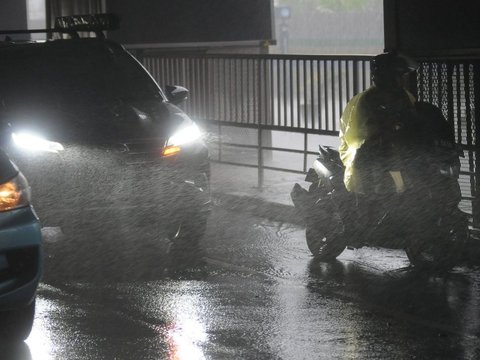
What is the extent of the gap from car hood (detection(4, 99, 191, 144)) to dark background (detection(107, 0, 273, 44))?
6.97 metres

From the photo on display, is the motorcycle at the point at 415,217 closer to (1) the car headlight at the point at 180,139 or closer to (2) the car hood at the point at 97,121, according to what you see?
(1) the car headlight at the point at 180,139

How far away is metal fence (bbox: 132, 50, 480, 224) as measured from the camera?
10836 millimetres

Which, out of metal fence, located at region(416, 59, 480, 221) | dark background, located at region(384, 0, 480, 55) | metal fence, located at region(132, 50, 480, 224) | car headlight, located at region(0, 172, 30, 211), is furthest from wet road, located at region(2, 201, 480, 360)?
dark background, located at region(384, 0, 480, 55)

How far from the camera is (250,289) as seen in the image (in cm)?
863

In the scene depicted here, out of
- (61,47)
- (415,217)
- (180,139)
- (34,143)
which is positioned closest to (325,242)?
(415,217)

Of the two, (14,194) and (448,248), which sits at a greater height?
(14,194)

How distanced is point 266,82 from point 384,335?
728 cm

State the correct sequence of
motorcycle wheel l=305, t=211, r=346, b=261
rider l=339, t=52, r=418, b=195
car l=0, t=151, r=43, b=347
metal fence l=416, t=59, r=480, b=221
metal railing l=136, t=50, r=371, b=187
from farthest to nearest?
metal railing l=136, t=50, r=371, b=187 → metal fence l=416, t=59, r=480, b=221 → motorcycle wheel l=305, t=211, r=346, b=261 → rider l=339, t=52, r=418, b=195 → car l=0, t=151, r=43, b=347

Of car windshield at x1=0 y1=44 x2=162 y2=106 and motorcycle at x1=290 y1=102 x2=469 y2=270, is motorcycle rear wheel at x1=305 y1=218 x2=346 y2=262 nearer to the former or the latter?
motorcycle at x1=290 y1=102 x2=469 y2=270

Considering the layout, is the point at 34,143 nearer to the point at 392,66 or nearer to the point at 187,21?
the point at 392,66

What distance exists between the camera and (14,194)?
6.75 m

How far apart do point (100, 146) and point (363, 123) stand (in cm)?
216

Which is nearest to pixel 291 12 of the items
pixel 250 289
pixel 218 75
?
pixel 218 75

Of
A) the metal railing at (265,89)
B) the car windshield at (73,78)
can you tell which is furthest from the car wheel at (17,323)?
the metal railing at (265,89)
